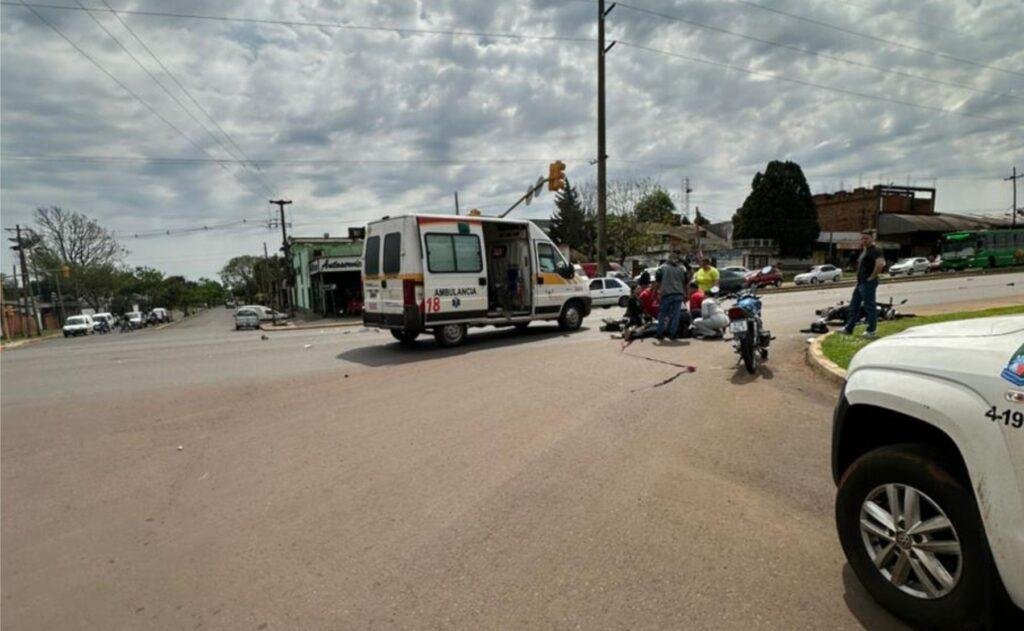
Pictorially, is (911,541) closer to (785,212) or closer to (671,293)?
(671,293)

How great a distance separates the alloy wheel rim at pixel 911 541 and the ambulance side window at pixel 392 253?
931 cm

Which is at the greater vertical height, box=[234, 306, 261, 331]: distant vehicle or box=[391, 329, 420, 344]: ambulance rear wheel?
box=[391, 329, 420, 344]: ambulance rear wheel

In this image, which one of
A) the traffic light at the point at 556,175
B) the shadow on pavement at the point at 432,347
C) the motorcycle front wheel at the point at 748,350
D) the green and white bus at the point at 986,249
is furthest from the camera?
the green and white bus at the point at 986,249

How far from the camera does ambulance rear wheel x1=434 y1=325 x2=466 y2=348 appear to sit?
450 inches

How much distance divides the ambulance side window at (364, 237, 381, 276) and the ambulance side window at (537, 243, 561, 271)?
3678 millimetres

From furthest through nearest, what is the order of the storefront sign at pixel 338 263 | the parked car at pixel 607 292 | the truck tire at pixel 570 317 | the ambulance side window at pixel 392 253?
the storefront sign at pixel 338 263 → the parked car at pixel 607 292 → the truck tire at pixel 570 317 → the ambulance side window at pixel 392 253

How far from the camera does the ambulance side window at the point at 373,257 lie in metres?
11.5

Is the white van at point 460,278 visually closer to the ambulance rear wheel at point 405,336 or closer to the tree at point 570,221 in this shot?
the ambulance rear wheel at point 405,336

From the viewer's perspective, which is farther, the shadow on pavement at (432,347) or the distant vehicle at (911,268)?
the distant vehicle at (911,268)

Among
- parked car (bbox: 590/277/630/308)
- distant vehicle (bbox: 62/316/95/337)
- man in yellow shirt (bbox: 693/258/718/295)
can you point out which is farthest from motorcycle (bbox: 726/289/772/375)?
distant vehicle (bbox: 62/316/95/337)

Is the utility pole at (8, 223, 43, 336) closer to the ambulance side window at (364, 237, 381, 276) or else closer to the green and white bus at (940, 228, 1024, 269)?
the ambulance side window at (364, 237, 381, 276)

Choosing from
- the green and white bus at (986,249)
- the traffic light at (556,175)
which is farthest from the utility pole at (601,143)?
the green and white bus at (986,249)

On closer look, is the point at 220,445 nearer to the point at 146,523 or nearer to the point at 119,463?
the point at 119,463

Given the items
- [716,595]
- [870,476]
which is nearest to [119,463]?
[716,595]
